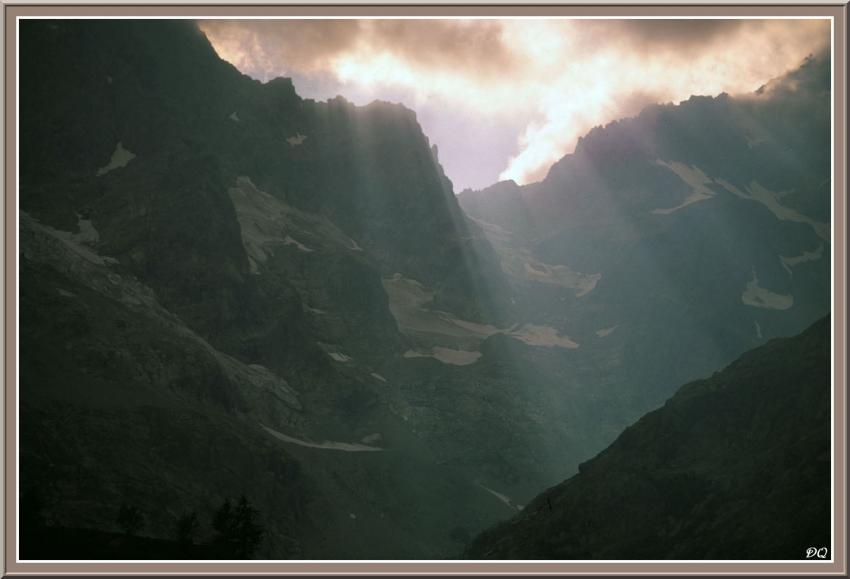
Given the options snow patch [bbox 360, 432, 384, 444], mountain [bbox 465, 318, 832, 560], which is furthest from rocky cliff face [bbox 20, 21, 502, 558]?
mountain [bbox 465, 318, 832, 560]

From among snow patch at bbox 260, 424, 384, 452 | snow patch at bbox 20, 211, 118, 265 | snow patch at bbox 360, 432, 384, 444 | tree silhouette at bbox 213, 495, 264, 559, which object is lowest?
tree silhouette at bbox 213, 495, 264, 559

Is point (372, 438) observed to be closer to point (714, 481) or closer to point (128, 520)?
point (714, 481)

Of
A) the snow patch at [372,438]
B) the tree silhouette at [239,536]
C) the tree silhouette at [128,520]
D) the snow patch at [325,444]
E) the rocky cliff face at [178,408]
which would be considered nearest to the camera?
the tree silhouette at [239,536]

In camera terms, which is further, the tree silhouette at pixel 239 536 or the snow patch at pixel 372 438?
the snow patch at pixel 372 438

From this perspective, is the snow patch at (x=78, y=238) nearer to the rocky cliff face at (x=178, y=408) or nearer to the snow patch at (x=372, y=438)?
the rocky cliff face at (x=178, y=408)

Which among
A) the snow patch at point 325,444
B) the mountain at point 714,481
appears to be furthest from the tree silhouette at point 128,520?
the snow patch at point 325,444

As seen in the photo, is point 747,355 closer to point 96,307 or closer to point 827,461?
point 827,461

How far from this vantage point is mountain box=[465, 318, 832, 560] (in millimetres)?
87250

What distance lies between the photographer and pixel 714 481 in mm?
106812

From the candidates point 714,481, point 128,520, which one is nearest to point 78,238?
point 128,520

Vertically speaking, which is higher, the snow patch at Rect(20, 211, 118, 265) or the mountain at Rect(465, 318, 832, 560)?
the snow patch at Rect(20, 211, 118, 265)

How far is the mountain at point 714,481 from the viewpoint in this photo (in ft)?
286

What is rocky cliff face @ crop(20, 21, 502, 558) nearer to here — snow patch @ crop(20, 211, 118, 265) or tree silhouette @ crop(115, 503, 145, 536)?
snow patch @ crop(20, 211, 118, 265)

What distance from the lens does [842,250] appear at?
40594 millimetres
